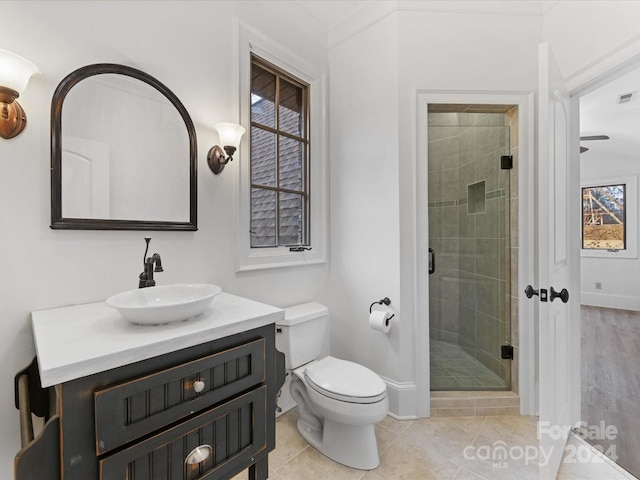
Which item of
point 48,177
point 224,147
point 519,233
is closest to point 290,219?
point 224,147

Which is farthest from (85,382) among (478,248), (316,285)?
(478,248)

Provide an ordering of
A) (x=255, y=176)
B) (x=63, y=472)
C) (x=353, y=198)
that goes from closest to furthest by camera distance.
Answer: (x=63, y=472)
(x=255, y=176)
(x=353, y=198)

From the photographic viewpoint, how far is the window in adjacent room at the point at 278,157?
1964 mm

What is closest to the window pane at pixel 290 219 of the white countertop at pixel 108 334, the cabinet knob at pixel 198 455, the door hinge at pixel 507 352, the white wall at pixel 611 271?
the white countertop at pixel 108 334

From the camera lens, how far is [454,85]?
6.46 feet

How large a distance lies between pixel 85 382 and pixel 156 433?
0.26 m

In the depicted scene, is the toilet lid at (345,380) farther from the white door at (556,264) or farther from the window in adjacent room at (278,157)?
the window in adjacent room at (278,157)

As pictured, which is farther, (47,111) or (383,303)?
(383,303)

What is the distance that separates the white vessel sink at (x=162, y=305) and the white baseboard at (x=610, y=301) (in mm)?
6150

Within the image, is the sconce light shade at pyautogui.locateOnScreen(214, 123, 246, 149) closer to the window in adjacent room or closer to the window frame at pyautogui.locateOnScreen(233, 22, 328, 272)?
the window frame at pyautogui.locateOnScreen(233, 22, 328, 272)

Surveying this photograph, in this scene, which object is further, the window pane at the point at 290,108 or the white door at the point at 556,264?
the window pane at the point at 290,108

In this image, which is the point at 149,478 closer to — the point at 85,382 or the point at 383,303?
the point at 85,382

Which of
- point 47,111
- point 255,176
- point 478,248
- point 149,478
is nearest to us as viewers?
point 149,478

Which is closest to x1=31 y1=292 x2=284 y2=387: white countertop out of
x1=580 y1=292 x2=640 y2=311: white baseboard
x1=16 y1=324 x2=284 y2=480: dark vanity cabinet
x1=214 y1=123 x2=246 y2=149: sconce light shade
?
x1=16 y1=324 x2=284 y2=480: dark vanity cabinet
